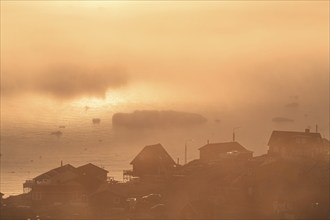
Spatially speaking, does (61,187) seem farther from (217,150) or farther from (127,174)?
(217,150)

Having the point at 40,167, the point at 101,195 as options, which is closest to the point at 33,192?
the point at 101,195

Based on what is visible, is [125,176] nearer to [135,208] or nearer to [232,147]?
[232,147]

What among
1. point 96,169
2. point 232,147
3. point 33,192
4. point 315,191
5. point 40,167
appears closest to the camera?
point 315,191

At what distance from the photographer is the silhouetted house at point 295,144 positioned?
299 ft

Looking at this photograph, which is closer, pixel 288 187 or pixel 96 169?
pixel 288 187

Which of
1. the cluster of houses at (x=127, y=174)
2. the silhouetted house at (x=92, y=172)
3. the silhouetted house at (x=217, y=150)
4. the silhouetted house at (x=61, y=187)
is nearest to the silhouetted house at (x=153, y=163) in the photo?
the cluster of houses at (x=127, y=174)

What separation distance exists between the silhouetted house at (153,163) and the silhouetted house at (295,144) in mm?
11465

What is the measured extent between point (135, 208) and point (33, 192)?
53.3 ft

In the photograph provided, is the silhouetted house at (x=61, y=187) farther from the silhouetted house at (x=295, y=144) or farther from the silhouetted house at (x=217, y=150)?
the silhouetted house at (x=295, y=144)

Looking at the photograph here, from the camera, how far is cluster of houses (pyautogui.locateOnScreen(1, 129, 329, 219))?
74.4 m

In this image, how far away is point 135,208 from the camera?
218 ft

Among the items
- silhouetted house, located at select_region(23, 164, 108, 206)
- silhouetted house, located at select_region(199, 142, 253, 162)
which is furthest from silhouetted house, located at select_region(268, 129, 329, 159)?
silhouetted house, located at select_region(23, 164, 108, 206)

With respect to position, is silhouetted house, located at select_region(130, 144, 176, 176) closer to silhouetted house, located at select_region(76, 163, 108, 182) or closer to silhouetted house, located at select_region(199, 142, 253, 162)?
silhouetted house, located at select_region(76, 163, 108, 182)

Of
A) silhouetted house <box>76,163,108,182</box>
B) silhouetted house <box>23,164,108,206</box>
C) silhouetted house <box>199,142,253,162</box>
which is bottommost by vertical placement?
silhouetted house <box>23,164,108,206</box>
